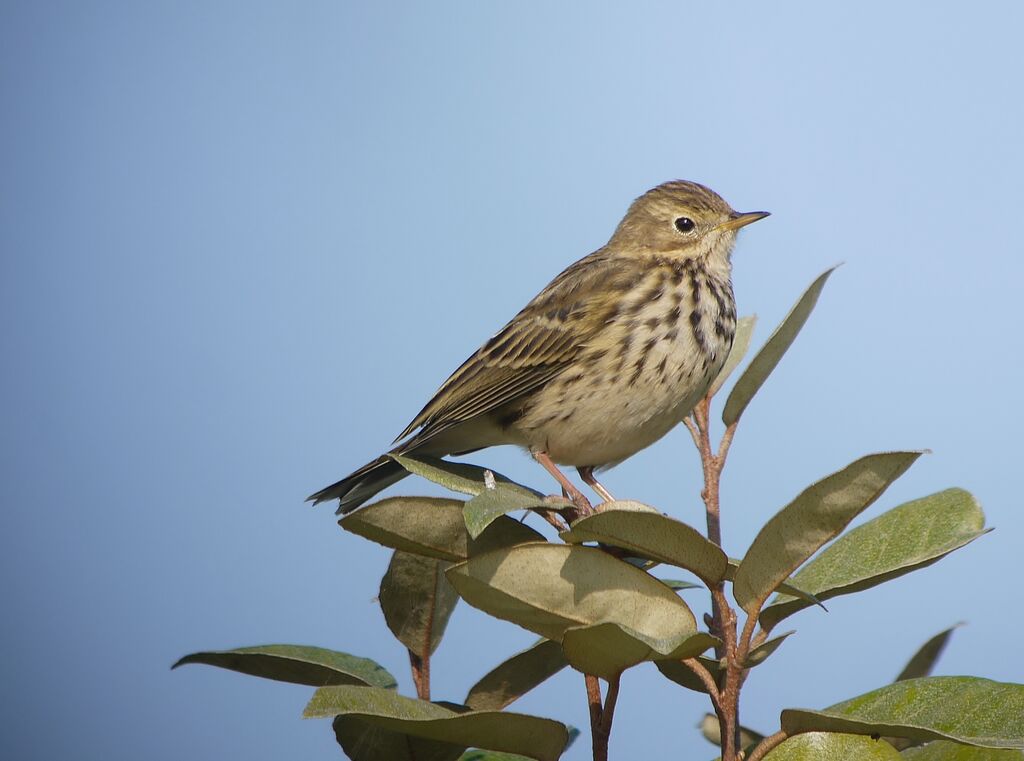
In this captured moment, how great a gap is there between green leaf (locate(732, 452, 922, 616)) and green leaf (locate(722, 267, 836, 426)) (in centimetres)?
64

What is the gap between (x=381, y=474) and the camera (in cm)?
345

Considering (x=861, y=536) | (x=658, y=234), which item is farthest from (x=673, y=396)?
(x=861, y=536)

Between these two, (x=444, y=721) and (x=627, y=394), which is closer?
(x=444, y=721)

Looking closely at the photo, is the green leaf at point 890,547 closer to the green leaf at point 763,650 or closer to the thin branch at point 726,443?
the green leaf at point 763,650

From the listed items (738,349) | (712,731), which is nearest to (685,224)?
(738,349)

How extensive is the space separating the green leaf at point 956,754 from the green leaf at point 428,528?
773mm

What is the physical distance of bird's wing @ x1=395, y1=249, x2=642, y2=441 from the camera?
3.79 m

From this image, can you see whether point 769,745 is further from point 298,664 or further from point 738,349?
point 738,349

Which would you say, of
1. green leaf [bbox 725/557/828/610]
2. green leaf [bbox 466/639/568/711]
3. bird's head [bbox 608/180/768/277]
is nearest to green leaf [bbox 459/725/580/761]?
green leaf [bbox 466/639/568/711]

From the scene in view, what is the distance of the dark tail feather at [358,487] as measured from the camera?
11.2ft

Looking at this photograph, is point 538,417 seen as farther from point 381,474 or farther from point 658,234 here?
point 658,234

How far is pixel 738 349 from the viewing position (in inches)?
130

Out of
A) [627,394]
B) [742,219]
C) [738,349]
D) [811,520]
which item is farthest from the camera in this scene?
[742,219]

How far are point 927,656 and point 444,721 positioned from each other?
1.32m
